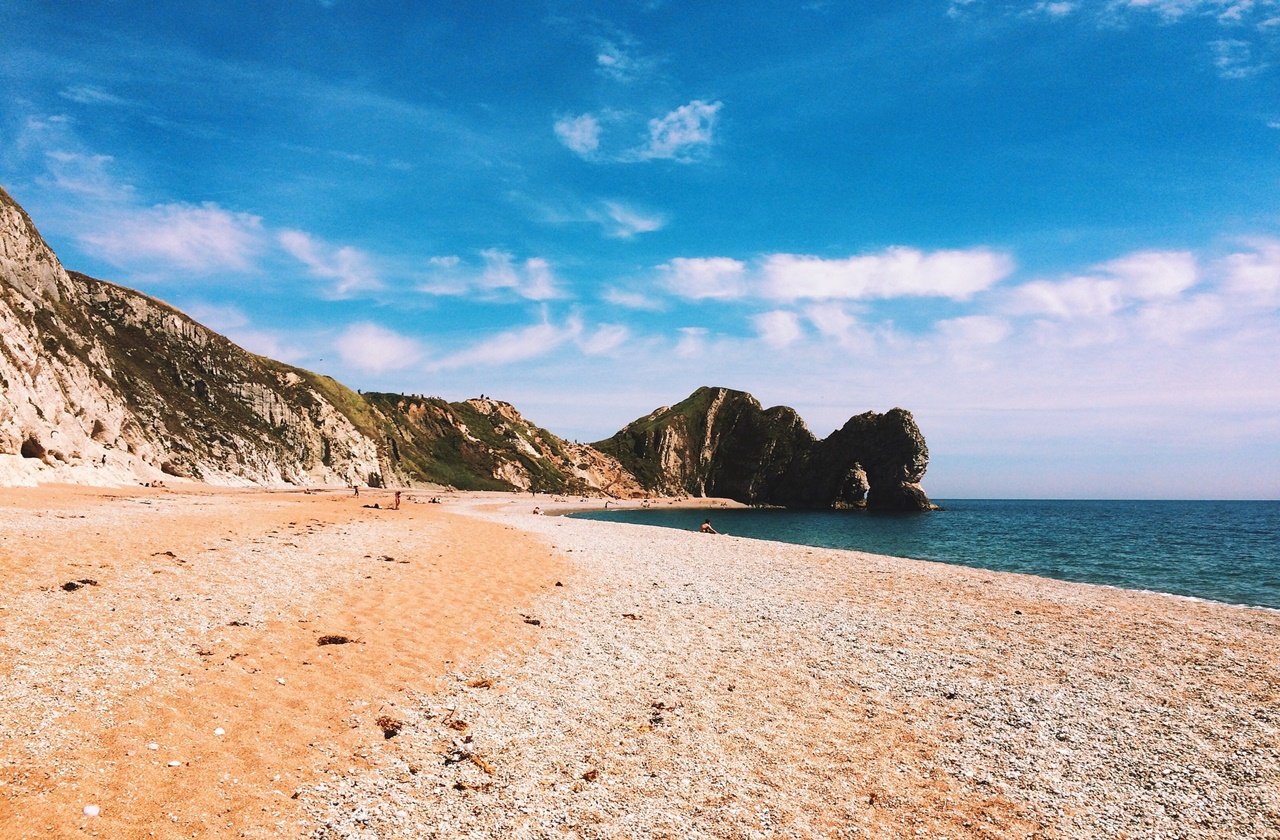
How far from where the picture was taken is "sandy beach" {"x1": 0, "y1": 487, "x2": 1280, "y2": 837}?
289 inches

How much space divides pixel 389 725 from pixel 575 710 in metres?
3.12

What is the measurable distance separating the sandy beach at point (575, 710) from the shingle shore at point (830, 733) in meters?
0.05

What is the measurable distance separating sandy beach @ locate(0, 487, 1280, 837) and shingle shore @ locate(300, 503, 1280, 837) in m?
0.05

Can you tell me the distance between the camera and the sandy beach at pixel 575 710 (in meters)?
7.35

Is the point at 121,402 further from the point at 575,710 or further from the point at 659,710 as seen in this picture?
the point at 659,710


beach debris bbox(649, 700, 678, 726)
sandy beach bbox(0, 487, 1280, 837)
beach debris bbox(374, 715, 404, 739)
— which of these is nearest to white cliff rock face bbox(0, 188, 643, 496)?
sandy beach bbox(0, 487, 1280, 837)

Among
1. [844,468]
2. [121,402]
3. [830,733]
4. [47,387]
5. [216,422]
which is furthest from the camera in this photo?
[844,468]

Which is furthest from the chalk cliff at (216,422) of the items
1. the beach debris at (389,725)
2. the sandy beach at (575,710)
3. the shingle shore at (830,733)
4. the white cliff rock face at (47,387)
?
the shingle shore at (830,733)

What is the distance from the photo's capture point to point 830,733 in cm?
1017

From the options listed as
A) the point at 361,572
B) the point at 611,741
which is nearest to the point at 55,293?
the point at 361,572

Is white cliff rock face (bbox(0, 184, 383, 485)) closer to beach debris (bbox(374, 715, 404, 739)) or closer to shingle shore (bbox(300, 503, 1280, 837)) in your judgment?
beach debris (bbox(374, 715, 404, 739))

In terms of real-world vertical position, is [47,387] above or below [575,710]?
above

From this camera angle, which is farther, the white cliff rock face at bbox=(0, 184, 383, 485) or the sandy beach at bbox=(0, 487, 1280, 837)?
the white cliff rock face at bbox=(0, 184, 383, 485)

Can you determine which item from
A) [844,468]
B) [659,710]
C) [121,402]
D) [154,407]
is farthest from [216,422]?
[844,468]
